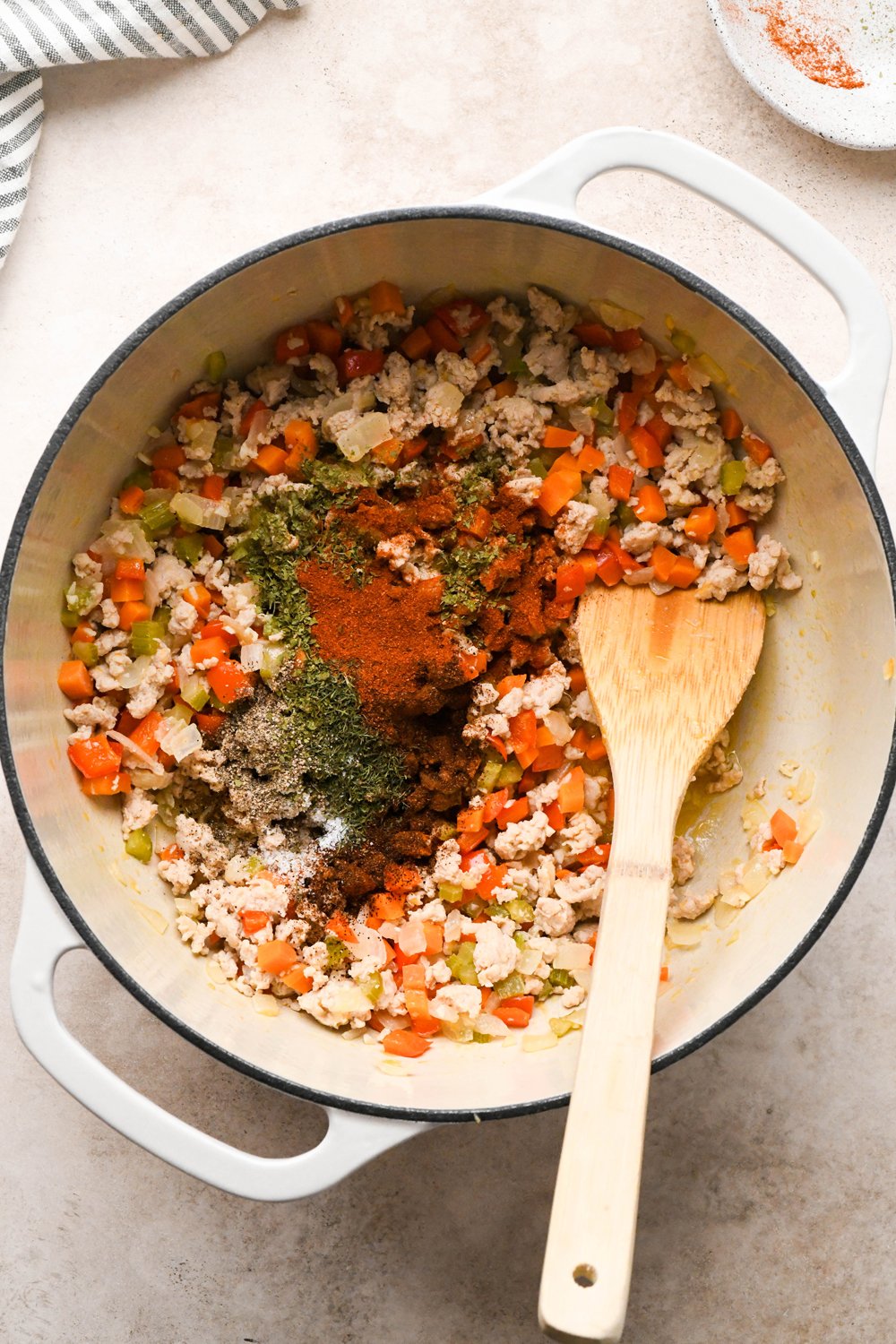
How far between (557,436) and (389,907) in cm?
102

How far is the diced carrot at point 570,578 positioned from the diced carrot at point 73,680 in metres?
0.96

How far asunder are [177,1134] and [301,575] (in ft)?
3.40

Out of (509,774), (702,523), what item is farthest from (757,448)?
(509,774)

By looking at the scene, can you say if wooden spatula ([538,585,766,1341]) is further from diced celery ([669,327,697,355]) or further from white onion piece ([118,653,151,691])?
white onion piece ([118,653,151,691])

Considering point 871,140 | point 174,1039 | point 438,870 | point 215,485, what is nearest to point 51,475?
point 215,485

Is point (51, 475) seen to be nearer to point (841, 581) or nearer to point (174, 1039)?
point (174, 1039)

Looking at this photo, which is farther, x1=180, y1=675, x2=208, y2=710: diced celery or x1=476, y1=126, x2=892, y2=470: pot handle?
x1=180, y1=675, x2=208, y2=710: diced celery

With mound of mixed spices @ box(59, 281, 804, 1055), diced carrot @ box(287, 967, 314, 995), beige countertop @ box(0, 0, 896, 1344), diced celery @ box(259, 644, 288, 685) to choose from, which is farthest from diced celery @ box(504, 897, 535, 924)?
diced celery @ box(259, 644, 288, 685)

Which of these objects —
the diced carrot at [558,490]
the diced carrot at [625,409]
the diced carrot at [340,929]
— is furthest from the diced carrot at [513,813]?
the diced carrot at [625,409]

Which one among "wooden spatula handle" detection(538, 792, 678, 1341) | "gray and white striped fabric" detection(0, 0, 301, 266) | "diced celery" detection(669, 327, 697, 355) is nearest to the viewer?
"wooden spatula handle" detection(538, 792, 678, 1341)

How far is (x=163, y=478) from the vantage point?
84.4 inches

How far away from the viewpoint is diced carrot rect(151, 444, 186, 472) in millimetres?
2135

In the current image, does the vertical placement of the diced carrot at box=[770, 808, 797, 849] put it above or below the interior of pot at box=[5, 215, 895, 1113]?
below

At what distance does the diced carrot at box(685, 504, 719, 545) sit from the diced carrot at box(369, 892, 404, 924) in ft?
3.11
